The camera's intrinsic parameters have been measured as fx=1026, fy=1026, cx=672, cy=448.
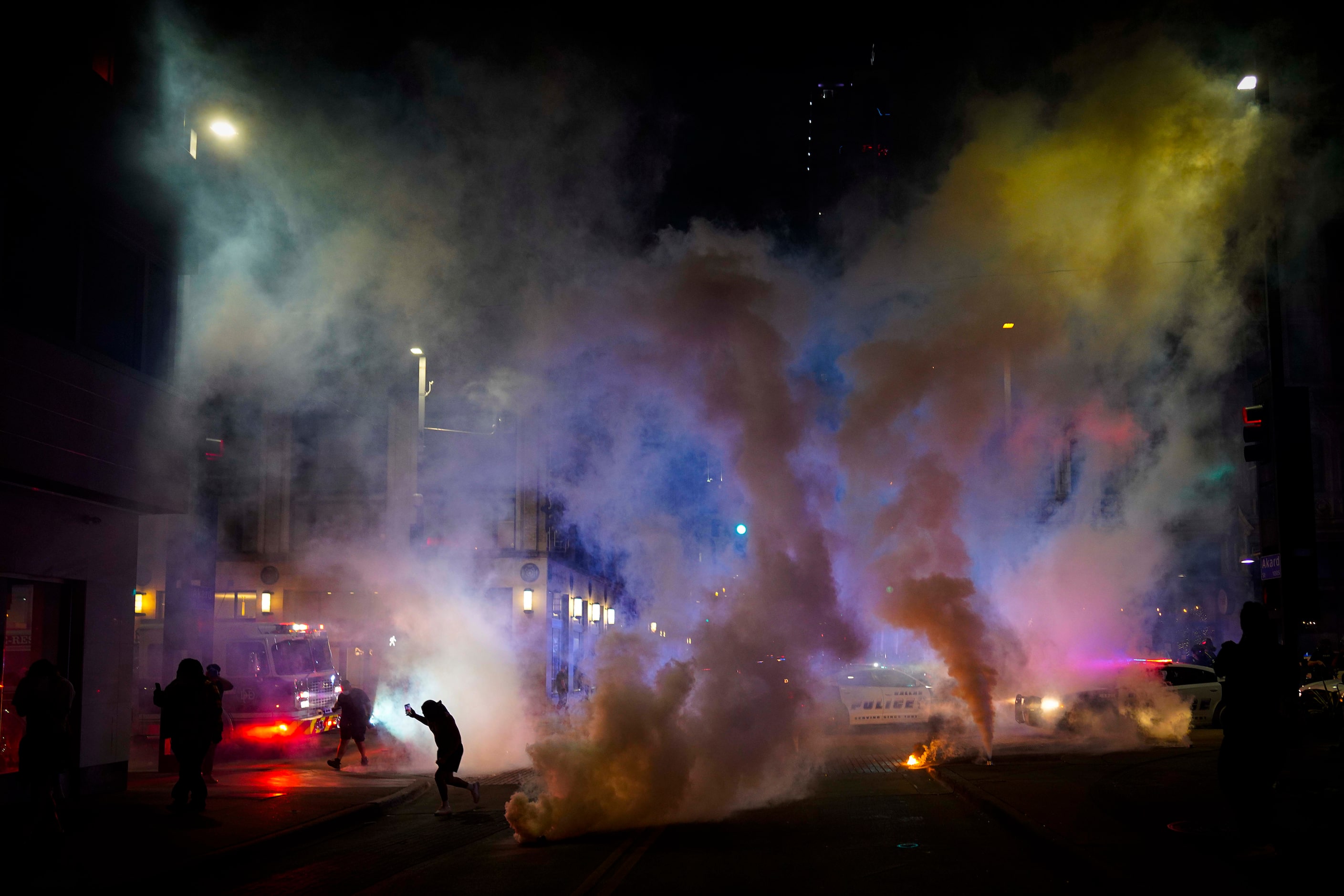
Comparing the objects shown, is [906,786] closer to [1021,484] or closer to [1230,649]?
[1230,649]

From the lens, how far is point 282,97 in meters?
13.6

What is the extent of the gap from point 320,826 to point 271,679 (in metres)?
8.92

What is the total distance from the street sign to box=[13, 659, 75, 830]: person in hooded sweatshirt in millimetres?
11048

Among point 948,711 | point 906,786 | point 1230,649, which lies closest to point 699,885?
point 1230,649

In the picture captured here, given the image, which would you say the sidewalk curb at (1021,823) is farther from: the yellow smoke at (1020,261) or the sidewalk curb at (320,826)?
the sidewalk curb at (320,826)

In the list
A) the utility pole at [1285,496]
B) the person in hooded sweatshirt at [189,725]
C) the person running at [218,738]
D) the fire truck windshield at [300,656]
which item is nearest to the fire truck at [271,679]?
the fire truck windshield at [300,656]

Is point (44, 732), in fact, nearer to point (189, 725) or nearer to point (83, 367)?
point (189, 725)

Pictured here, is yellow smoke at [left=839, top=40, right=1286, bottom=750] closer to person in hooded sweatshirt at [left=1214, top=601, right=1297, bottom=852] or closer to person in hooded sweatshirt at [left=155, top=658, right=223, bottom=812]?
person in hooded sweatshirt at [left=1214, top=601, right=1297, bottom=852]

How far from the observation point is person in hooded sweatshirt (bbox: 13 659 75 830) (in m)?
8.89

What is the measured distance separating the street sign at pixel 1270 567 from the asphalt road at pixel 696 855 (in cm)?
351

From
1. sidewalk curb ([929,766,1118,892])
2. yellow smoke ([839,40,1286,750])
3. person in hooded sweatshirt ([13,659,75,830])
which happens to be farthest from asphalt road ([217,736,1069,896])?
yellow smoke ([839,40,1286,750])

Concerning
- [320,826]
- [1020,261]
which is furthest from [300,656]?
[1020,261]

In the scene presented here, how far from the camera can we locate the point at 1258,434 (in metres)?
10.2

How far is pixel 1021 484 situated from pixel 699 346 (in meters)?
12.5
